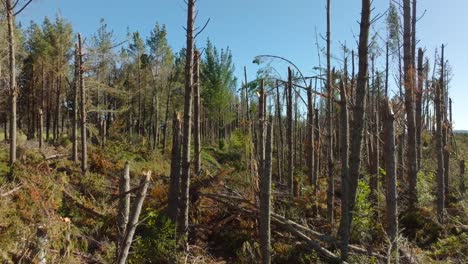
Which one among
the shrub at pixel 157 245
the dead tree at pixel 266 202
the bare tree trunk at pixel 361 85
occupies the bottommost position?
the shrub at pixel 157 245

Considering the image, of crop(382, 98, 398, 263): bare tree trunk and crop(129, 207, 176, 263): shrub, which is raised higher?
crop(382, 98, 398, 263): bare tree trunk

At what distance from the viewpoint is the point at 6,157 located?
1415 centimetres

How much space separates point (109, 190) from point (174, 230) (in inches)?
273

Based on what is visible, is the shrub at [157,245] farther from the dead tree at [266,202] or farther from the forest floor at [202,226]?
the dead tree at [266,202]

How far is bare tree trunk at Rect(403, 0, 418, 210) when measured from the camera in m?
9.28

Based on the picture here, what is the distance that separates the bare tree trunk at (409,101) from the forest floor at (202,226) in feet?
1.78

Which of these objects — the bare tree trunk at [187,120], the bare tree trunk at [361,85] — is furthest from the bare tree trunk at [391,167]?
the bare tree trunk at [187,120]

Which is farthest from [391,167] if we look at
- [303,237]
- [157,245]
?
[157,245]

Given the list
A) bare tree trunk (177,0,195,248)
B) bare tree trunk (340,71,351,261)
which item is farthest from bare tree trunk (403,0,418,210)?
bare tree trunk (177,0,195,248)

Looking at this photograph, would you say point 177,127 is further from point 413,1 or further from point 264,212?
point 413,1

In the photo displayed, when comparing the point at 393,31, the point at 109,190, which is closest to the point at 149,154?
the point at 109,190

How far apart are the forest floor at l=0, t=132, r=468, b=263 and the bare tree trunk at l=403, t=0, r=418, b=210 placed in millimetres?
542

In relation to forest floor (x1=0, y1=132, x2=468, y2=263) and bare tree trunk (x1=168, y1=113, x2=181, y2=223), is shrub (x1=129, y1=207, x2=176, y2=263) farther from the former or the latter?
bare tree trunk (x1=168, y1=113, x2=181, y2=223)

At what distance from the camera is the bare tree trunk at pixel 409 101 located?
9281mm
